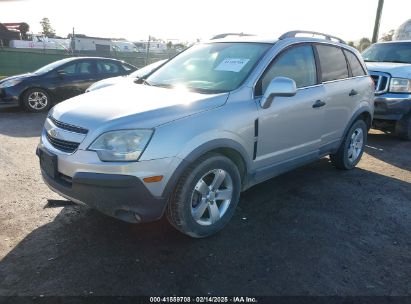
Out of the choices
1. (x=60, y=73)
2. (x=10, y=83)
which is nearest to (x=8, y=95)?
(x=10, y=83)

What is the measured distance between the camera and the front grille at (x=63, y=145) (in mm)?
3045

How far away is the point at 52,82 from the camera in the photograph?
32.7 feet

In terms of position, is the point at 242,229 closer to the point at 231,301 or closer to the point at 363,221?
the point at 231,301

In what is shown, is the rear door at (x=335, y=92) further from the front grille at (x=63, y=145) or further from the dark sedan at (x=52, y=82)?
the dark sedan at (x=52, y=82)

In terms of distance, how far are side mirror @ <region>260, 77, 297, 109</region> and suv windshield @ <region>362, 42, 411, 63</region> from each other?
19.5 ft

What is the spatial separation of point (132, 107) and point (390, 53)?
7.39m

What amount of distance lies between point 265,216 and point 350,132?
2.17 meters

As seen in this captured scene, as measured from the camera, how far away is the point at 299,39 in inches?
170

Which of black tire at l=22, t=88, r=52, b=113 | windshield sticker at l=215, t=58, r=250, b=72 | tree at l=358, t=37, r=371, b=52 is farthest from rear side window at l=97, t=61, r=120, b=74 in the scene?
tree at l=358, t=37, r=371, b=52

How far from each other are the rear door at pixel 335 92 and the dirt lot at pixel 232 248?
0.73 m

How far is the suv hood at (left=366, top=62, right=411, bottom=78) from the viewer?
7.30 meters

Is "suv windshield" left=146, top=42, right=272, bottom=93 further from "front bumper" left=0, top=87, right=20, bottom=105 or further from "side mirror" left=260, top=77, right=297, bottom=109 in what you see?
"front bumper" left=0, top=87, right=20, bottom=105

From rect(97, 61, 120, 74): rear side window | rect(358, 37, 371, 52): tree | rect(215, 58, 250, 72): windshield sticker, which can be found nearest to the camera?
rect(215, 58, 250, 72): windshield sticker

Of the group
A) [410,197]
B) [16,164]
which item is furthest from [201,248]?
[16,164]
